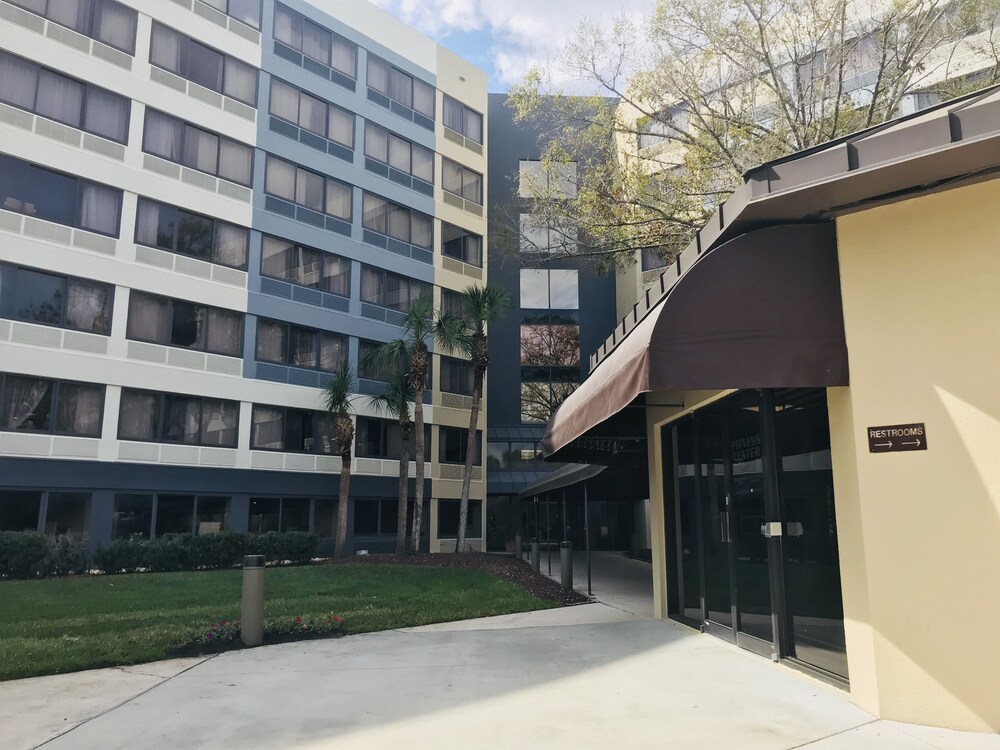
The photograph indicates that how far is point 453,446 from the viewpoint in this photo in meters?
35.1

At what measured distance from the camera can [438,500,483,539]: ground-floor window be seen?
34.1 metres

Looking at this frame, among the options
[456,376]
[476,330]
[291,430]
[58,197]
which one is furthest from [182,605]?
[456,376]

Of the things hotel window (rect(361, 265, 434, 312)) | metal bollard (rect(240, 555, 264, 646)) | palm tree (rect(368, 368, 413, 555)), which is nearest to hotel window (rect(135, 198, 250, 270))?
hotel window (rect(361, 265, 434, 312))

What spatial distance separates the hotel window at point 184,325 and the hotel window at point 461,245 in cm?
1142

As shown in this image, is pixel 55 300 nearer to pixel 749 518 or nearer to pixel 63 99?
pixel 63 99

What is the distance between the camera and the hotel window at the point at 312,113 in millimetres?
29672

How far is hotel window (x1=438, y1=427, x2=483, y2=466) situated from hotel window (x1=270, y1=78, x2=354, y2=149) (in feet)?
42.9

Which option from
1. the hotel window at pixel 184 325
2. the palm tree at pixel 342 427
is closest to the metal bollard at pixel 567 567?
the palm tree at pixel 342 427

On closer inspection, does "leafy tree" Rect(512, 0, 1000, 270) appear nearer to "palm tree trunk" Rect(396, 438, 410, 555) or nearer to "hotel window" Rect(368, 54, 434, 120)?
"palm tree trunk" Rect(396, 438, 410, 555)

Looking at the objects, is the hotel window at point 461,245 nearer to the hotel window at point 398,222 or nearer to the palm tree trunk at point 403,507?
the hotel window at point 398,222

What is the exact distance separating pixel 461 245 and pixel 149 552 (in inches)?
798

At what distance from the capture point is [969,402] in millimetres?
5332

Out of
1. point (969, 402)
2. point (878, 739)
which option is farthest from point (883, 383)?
point (878, 739)

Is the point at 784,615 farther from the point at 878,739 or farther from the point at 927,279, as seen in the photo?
the point at 927,279
